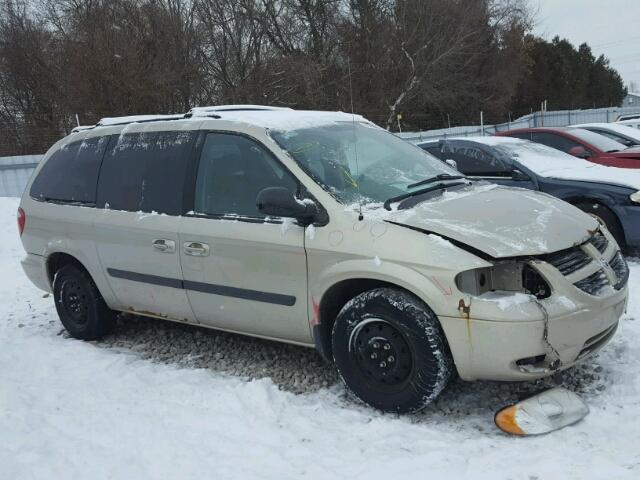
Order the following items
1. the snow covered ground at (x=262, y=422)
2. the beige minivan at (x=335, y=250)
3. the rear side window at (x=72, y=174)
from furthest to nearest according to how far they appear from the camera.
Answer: the rear side window at (x=72, y=174), the beige minivan at (x=335, y=250), the snow covered ground at (x=262, y=422)

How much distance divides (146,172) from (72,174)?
0.97 metres

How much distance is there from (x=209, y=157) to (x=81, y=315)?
6.57 feet

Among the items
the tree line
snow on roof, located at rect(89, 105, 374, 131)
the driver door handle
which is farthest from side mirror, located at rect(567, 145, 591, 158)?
the tree line

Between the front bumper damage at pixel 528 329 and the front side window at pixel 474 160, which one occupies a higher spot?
the front side window at pixel 474 160

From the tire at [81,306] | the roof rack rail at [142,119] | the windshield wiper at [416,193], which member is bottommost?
the tire at [81,306]

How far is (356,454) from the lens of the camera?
3125 millimetres

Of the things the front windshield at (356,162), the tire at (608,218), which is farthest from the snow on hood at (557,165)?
the front windshield at (356,162)

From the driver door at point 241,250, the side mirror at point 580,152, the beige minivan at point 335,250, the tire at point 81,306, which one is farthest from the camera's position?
the side mirror at point 580,152

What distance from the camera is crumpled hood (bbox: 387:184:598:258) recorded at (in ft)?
10.5

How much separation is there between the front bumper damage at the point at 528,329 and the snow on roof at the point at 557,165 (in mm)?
3785

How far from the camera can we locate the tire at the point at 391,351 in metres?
Answer: 3.26

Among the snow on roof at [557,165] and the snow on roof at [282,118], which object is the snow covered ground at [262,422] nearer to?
the snow on roof at [282,118]

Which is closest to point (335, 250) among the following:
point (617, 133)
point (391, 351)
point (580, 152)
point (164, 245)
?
point (391, 351)

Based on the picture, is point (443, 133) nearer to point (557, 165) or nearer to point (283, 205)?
point (557, 165)
